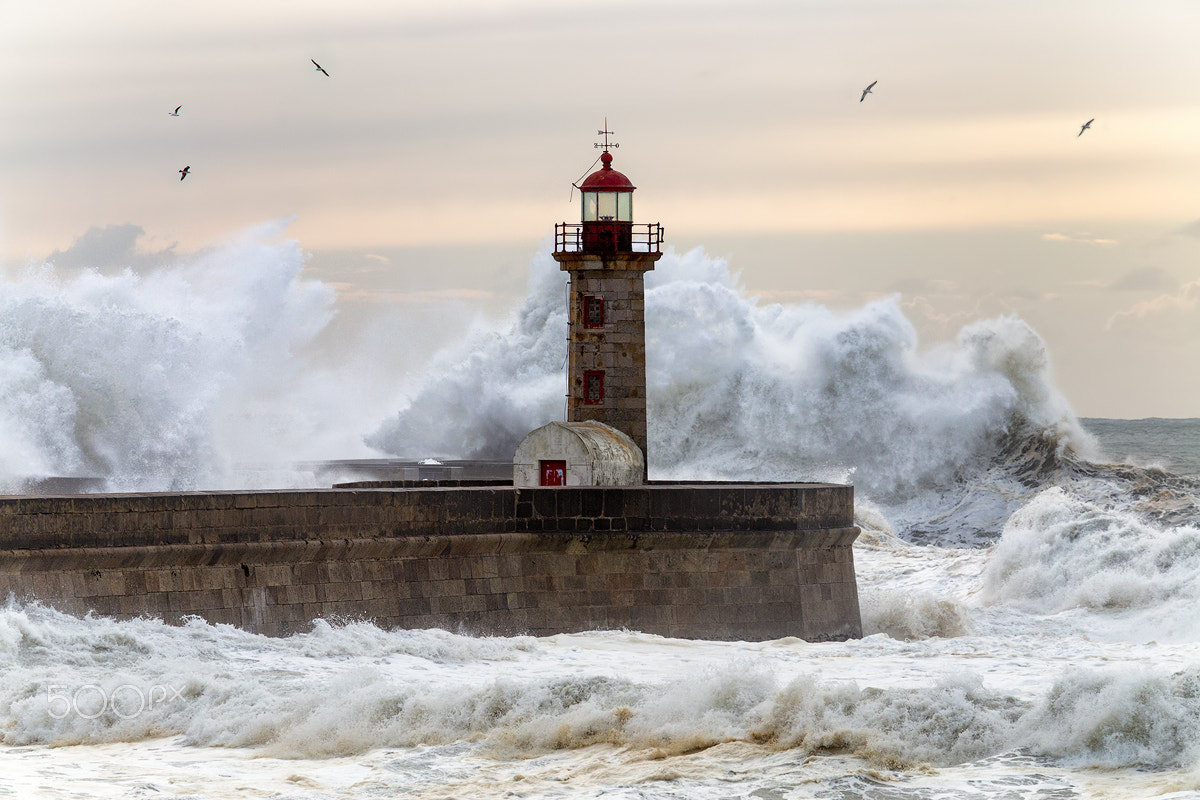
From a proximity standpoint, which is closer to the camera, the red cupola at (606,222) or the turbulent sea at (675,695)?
the turbulent sea at (675,695)

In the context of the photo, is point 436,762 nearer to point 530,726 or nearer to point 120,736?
point 530,726

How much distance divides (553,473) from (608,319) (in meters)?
1.61

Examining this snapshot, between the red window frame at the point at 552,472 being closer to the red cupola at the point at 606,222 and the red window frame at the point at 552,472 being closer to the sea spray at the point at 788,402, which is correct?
the red cupola at the point at 606,222

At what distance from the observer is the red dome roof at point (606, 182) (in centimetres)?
1586

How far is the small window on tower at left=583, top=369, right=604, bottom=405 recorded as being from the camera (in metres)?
15.7

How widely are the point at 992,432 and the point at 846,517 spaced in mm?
15185

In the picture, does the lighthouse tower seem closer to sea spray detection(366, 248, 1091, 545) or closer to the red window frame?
the red window frame

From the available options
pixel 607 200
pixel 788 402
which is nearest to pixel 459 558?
pixel 607 200

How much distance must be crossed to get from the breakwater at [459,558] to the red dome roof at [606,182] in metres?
3.43

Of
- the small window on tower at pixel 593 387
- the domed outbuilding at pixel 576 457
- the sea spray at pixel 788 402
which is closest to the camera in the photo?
the domed outbuilding at pixel 576 457

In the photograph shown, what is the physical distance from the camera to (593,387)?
15.8m

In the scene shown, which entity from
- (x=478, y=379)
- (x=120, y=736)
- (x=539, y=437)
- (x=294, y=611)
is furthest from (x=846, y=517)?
(x=478, y=379)

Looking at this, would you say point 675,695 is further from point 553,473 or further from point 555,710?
point 553,473
